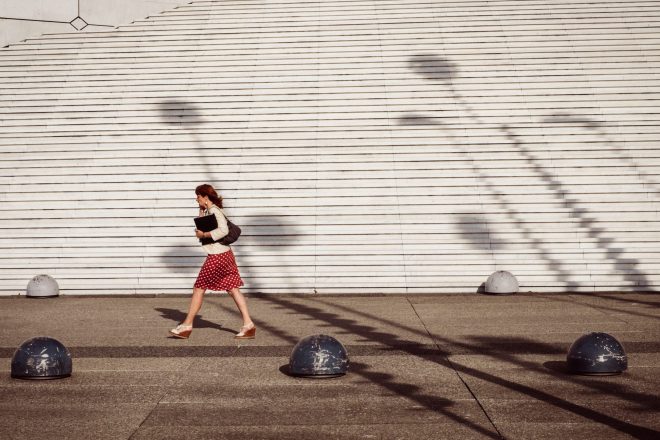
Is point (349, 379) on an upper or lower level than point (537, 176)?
lower

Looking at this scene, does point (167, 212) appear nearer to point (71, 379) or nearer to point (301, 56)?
point (301, 56)

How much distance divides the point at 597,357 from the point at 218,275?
4.03m

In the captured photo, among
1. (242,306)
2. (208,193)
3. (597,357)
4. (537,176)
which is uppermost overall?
(537,176)

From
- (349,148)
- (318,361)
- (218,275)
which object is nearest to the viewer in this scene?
(318,361)

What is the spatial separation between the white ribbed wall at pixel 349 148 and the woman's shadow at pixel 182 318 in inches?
79.0

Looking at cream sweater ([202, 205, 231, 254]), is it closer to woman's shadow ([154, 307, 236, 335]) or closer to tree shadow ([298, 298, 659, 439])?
woman's shadow ([154, 307, 236, 335])

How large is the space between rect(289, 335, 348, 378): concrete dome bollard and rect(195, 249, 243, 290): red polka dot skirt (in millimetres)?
2445

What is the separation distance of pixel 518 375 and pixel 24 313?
6.92 m

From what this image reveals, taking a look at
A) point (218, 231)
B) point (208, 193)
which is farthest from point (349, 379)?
point (208, 193)

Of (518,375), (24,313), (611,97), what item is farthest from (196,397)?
(611,97)

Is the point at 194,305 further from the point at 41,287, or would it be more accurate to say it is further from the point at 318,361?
the point at 41,287

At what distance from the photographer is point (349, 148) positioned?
1695 centimetres

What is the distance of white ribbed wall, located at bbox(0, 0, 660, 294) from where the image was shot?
14930 mm

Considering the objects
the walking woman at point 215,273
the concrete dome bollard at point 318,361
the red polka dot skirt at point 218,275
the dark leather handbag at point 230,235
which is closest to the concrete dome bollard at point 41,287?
the walking woman at point 215,273
